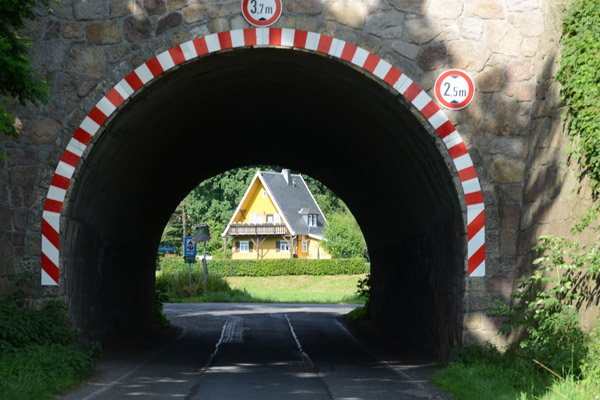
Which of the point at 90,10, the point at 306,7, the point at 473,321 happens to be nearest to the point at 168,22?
the point at 90,10

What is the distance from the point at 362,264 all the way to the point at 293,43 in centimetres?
4894

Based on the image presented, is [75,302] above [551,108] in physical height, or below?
below

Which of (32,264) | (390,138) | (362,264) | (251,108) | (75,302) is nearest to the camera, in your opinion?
(32,264)

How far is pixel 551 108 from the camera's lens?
11.0 meters

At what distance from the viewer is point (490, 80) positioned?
11227 millimetres

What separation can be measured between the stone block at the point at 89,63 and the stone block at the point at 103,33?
0.14 metres

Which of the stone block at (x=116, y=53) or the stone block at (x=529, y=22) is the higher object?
the stone block at (x=529, y=22)

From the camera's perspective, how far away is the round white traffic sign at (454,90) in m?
11.1

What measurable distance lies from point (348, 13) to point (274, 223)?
63.4 metres

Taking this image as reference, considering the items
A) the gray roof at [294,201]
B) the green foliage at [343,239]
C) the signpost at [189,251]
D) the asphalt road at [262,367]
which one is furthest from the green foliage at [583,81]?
the gray roof at [294,201]

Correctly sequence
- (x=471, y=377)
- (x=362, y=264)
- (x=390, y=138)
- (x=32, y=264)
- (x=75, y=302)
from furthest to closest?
(x=362, y=264) → (x=390, y=138) → (x=75, y=302) → (x=32, y=264) → (x=471, y=377)

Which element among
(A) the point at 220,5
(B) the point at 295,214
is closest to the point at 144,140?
(A) the point at 220,5

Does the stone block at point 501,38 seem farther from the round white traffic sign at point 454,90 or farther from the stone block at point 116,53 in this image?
the stone block at point 116,53

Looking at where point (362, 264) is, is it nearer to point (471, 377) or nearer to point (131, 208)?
point (131, 208)
